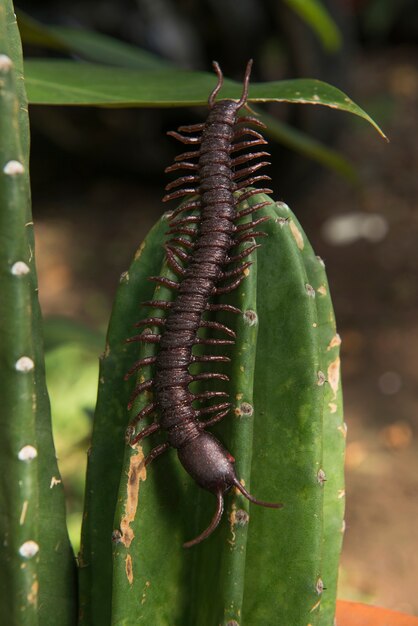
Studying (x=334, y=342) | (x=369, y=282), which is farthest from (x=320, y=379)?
(x=369, y=282)

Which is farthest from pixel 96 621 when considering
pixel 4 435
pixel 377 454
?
pixel 377 454

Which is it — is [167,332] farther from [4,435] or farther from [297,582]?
[297,582]

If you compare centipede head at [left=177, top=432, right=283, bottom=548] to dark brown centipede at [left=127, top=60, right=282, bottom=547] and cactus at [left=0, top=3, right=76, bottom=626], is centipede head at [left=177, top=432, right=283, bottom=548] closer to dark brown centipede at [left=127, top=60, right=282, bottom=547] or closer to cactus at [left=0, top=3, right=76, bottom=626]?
dark brown centipede at [left=127, top=60, right=282, bottom=547]

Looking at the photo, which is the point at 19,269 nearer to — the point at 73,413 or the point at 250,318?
the point at 250,318

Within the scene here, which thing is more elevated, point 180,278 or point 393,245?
point 393,245

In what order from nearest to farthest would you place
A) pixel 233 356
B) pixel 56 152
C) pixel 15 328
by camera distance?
pixel 15 328 < pixel 233 356 < pixel 56 152
